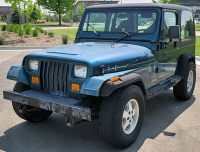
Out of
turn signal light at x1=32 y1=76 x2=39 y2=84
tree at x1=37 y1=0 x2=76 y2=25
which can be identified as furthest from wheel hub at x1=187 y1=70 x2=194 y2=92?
tree at x1=37 y1=0 x2=76 y2=25

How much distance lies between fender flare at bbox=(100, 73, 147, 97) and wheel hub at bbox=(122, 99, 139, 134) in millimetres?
290

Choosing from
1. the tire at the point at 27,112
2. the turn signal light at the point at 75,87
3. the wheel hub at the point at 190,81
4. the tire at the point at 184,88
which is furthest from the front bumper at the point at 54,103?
the wheel hub at the point at 190,81

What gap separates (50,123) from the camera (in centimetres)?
470

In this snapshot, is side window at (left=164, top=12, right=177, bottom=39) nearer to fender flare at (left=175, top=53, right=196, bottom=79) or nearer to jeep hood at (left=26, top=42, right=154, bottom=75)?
jeep hood at (left=26, top=42, right=154, bottom=75)

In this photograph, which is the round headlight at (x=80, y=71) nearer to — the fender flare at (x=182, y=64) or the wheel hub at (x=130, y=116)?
the wheel hub at (x=130, y=116)

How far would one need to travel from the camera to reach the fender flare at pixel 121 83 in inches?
129

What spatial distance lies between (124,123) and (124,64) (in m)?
0.81

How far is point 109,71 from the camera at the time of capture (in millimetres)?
3660

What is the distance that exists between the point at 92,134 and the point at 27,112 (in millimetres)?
1104

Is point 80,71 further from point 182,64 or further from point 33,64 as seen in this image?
point 182,64

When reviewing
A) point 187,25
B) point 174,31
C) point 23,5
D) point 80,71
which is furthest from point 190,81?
point 23,5

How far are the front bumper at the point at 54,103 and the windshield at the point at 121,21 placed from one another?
70.9 inches

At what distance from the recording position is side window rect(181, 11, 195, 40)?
5.66 meters

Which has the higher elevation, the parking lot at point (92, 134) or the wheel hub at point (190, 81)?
the wheel hub at point (190, 81)
